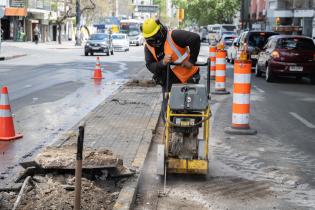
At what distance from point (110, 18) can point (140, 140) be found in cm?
8052

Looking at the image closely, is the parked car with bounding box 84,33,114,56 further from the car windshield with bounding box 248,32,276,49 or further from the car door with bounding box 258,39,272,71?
the car door with bounding box 258,39,272,71

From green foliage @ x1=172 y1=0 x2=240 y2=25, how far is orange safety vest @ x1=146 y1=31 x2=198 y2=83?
82695mm

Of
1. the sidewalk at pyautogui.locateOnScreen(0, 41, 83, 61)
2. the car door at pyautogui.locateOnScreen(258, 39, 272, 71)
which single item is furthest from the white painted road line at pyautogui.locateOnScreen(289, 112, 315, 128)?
the sidewalk at pyautogui.locateOnScreen(0, 41, 83, 61)

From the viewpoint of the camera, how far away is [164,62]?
6.86 meters

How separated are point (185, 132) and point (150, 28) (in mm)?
1285

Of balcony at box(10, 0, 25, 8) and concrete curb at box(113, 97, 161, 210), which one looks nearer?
concrete curb at box(113, 97, 161, 210)


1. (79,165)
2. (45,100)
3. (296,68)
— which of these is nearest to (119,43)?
(296,68)

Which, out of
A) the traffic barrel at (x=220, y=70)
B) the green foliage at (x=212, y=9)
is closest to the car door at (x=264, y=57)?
the traffic barrel at (x=220, y=70)

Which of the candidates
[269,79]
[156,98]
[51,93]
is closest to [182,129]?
[156,98]

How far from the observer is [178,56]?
7.03 meters

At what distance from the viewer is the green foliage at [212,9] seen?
88.9 meters

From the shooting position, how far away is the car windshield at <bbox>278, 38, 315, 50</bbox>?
65.5ft

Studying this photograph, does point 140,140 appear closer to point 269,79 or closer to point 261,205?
point 261,205

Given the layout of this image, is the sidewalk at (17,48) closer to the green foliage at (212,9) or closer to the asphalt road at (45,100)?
the asphalt road at (45,100)
